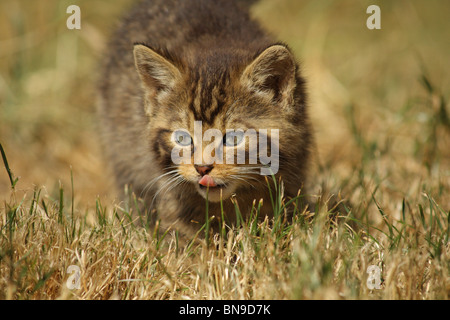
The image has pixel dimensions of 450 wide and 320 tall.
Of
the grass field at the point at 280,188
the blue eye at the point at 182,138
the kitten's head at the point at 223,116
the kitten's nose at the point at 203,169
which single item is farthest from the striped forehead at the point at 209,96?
the grass field at the point at 280,188

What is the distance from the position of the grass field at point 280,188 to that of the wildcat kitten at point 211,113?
0.23 metres

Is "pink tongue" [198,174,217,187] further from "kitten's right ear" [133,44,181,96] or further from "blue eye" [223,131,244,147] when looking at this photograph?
"kitten's right ear" [133,44,181,96]

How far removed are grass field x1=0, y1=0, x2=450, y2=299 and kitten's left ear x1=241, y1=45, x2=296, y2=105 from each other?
550mm

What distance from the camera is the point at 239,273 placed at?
8.73ft

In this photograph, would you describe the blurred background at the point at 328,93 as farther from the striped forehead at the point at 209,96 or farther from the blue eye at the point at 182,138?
the blue eye at the point at 182,138

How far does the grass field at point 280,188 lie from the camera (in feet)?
8.38

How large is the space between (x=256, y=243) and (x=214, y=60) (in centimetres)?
112

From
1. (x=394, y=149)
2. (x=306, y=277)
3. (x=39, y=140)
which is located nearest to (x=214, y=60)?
(x=306, y=277)

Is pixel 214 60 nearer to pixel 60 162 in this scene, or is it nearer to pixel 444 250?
pixel 444 250

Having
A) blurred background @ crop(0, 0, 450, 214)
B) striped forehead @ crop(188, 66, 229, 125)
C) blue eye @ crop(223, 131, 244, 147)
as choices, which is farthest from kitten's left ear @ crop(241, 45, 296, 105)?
blurred background @ crop(0, 0, 450, 214)

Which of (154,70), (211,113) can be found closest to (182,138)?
(211,113)

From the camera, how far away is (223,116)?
9.95 ft
